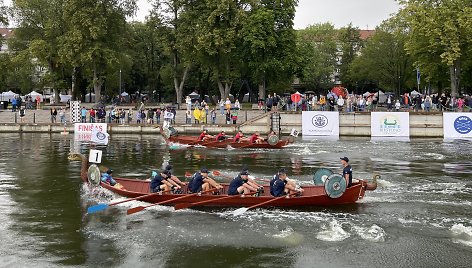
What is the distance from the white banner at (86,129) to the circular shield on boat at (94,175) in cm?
1601

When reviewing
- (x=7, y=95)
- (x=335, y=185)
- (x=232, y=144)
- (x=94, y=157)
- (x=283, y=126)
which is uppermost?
(x=7, y=95)

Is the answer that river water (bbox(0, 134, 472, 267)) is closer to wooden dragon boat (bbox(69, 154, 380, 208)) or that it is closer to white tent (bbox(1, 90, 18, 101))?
wooden dragon boat (bbox(69, 154, 380, 208))

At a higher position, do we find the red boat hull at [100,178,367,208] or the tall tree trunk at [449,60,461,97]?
the tall tree trunk at [449,60,461,97]

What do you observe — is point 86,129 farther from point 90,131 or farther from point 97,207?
point 97,207

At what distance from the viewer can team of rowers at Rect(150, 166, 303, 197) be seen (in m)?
18.9

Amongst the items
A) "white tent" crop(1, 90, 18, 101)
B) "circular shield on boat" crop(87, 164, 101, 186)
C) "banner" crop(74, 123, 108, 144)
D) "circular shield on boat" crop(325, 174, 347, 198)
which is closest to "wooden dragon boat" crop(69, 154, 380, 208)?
"circular shield on boat" crop(325, 174, 347, 198)

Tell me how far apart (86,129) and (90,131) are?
321 millimetres

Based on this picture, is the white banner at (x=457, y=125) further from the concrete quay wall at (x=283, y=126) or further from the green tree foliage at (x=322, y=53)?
the green tree foliage at (x=322, y=53)

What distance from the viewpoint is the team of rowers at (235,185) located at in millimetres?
18922

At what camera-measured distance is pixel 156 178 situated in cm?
1961

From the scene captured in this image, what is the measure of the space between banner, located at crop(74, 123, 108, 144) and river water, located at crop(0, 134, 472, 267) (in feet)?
23.9

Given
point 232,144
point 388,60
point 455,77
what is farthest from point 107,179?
point 388,60

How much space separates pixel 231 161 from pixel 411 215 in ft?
48.2

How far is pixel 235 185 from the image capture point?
19.1 meters
